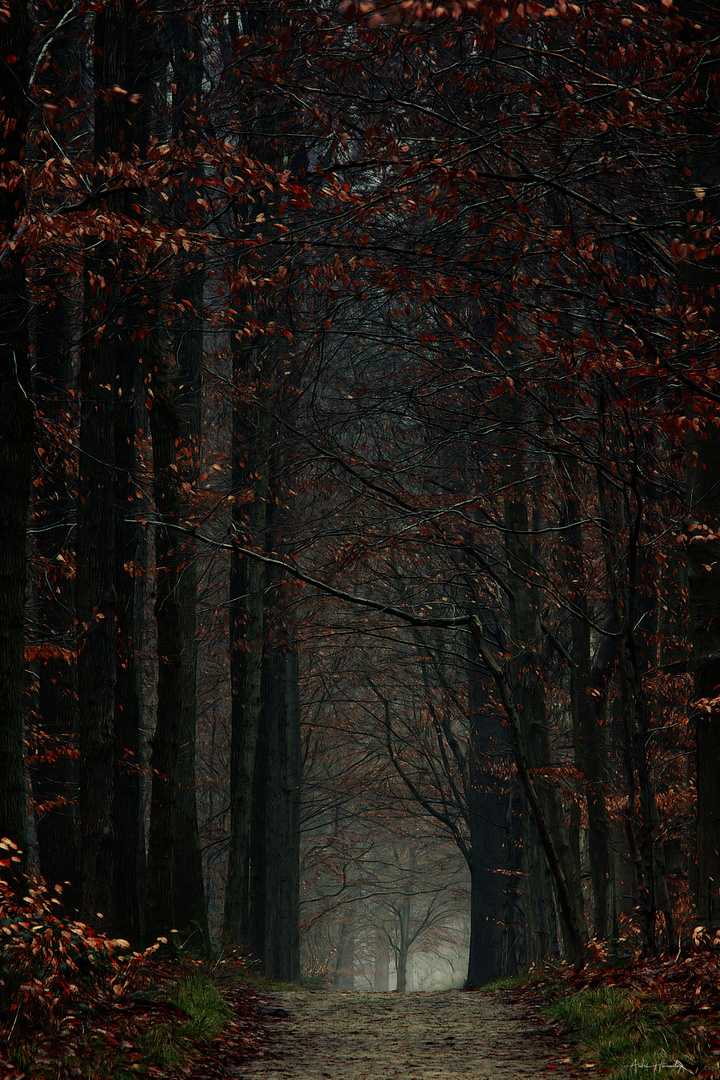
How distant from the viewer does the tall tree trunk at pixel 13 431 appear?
5.85m

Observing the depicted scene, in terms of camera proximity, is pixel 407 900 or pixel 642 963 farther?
pixel 407 900

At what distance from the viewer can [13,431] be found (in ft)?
20.2

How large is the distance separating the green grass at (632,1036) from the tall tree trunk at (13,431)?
396cm

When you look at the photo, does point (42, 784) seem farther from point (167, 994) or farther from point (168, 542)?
point (167, 994)

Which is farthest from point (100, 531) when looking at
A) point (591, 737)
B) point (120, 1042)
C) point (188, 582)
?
point (591, 737)

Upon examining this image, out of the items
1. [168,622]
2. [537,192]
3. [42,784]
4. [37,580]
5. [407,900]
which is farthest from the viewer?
[407,900]

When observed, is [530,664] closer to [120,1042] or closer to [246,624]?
[246,624]

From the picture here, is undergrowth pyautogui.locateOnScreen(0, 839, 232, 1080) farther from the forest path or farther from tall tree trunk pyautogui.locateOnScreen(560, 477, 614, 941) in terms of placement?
tall tree trunk pyautogui.locateOnScreen(560, 477, 614, 941)

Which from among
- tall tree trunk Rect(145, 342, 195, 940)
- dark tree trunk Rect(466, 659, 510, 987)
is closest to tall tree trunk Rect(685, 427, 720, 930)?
tall tree trunk Rect(145, 342, 195, 940)

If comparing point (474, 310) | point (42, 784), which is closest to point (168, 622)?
point (42, 784)

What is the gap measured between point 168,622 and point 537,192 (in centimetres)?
605

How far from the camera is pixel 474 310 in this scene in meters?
12.4

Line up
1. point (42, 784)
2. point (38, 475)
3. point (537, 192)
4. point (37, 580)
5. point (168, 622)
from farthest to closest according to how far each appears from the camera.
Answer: point (37, 580) < point (38, 475) < point (42, 784) < point (168, 622) < point (537, 192)

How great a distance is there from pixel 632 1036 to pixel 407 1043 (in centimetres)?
248
